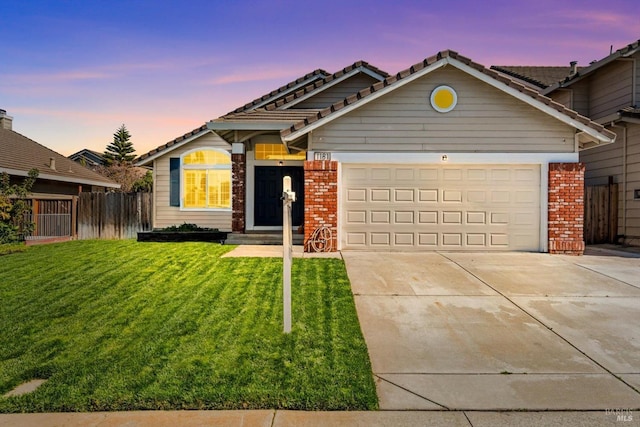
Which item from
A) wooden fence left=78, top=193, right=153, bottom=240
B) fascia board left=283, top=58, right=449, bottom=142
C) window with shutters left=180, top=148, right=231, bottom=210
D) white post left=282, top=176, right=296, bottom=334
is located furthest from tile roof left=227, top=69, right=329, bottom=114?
white post left=282, top=176, right=296, bottom=334

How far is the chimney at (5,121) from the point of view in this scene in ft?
68.1

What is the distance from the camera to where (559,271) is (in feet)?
27.4

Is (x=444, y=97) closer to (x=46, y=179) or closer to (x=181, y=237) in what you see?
(x=181, y=237)

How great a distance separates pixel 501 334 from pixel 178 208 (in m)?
13.4

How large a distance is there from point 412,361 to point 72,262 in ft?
28.2

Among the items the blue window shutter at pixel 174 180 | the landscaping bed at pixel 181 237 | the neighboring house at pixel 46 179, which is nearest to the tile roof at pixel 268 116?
the landscaping bed at pixel 181 237

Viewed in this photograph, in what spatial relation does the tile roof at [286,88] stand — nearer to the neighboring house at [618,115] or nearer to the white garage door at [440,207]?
the white garage door at [440,207]

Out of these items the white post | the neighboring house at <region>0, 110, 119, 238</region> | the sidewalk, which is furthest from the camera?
the neighboring house at <region>0, 110, 119, 238</region>

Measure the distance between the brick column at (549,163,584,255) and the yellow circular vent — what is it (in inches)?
120

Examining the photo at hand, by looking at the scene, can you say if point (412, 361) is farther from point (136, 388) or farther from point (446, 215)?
point (446, 215)

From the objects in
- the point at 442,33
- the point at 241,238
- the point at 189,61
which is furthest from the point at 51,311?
the point at 442,33

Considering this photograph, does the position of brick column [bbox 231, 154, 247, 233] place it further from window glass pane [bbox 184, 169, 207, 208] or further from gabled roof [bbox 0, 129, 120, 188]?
gabled roof [bbox 0, 129, 120, 188]

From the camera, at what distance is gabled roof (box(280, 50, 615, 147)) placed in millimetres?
9945

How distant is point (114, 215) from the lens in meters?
16.0
